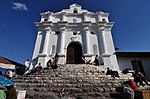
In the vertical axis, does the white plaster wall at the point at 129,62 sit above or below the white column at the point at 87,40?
below

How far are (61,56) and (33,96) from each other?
350 inches

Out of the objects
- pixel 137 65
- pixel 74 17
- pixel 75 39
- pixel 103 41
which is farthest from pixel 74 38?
pixel 137 65

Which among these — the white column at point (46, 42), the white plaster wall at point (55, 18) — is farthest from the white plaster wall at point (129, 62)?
the white plaster wall at point (55, 18)

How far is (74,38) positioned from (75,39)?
24 cm

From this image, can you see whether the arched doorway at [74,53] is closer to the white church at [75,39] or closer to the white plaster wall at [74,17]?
the white church at [75,39]

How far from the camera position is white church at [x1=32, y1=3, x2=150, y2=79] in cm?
1419

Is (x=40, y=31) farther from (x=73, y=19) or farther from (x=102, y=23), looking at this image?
(x=102, y=23)

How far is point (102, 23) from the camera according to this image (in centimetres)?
1658

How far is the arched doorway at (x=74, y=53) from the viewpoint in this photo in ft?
48.2

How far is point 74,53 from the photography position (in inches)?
598

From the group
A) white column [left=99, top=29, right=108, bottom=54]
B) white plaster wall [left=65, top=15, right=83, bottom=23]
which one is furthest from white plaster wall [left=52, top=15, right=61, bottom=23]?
white column [left=99, top=29, right=108, bottom=54]

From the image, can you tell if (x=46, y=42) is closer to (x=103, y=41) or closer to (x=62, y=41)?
(x=62, y=41)

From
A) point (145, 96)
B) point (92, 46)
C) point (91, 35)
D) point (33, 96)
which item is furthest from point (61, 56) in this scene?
point (145, 96)

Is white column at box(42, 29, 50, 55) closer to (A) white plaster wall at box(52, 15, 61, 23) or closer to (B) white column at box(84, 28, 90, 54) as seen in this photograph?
(A) white plaster wall at box(52, 15, 61, 23)
